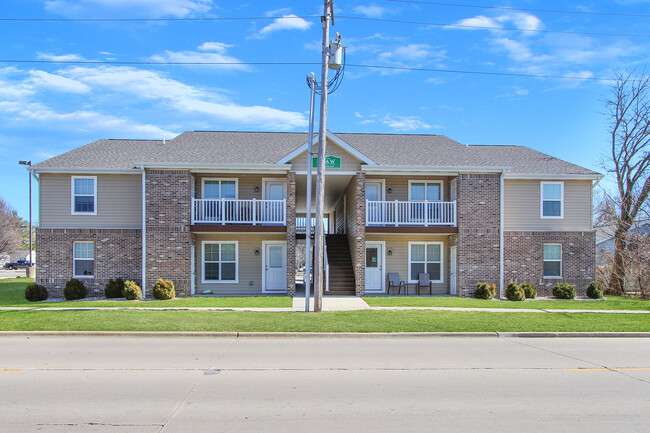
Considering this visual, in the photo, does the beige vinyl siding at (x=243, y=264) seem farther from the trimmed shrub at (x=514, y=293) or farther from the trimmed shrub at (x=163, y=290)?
the trimmed shrub at (x=514, y=293)

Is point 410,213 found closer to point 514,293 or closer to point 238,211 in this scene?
point 514,293

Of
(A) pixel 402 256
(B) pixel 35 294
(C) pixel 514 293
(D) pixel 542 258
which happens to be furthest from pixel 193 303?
(D) pixel 542 258

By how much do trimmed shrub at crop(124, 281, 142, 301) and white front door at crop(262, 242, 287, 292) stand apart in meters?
4.98

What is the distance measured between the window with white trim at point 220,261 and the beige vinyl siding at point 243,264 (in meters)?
0.17

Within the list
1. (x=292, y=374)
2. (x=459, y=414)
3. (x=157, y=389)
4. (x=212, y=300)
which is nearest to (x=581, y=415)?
(x=459, y=414)

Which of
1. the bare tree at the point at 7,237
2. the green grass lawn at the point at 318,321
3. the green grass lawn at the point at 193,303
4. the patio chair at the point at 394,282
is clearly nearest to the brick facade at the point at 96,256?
the green grass lawn at the point at 193,303

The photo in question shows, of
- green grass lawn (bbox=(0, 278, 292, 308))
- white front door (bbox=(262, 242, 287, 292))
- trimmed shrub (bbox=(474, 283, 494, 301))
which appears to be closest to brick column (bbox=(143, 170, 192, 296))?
green grass lawn (bbox=(0, 278, 292, 308))

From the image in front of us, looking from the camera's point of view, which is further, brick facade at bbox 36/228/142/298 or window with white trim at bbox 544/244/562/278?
window with white trim at bbox 544/244/562/278

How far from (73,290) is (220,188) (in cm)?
691

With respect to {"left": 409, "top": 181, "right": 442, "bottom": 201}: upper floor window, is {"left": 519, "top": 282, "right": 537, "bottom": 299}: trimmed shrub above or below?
below

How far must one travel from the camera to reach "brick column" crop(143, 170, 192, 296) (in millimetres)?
20188

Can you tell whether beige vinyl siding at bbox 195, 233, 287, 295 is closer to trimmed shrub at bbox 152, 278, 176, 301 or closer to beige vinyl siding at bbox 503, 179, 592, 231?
trimmed shrub at bbox 152, 278, 176, 301

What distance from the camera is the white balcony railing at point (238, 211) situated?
20.7m

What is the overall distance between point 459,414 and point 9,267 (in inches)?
3030
